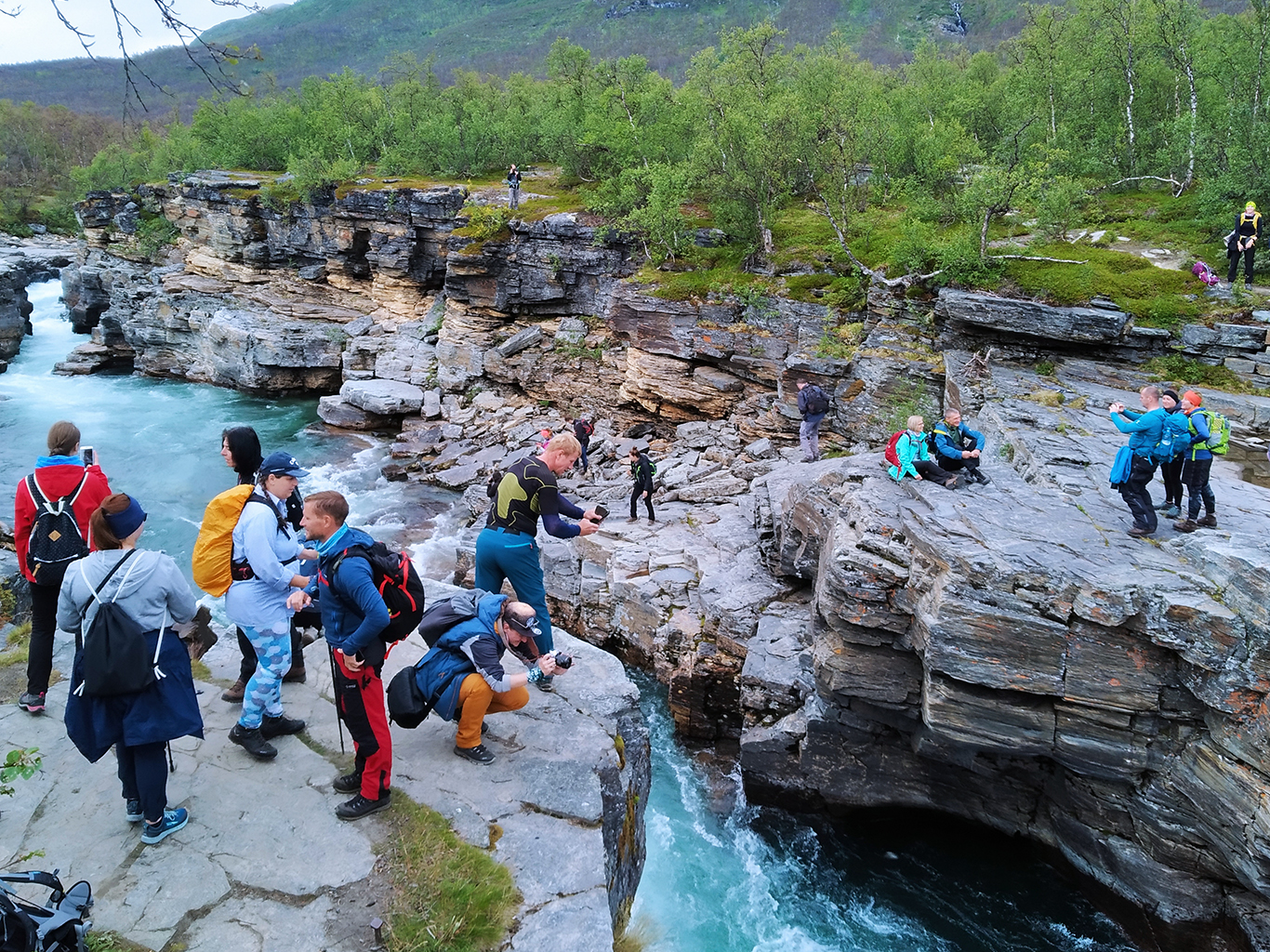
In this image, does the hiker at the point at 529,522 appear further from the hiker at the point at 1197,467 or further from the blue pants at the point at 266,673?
the hiker at the point at 1197,467

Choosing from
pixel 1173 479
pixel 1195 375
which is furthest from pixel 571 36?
pixel 1173 479

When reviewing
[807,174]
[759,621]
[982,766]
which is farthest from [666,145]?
[982,766]

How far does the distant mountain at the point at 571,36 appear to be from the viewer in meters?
118

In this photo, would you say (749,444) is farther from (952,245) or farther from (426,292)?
(426,292)

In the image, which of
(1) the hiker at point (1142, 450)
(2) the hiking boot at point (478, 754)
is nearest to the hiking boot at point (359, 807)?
(2) the hiking boot at point (478, 754)

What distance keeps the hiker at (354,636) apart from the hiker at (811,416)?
15.5m

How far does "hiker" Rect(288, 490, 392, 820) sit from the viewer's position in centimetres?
485

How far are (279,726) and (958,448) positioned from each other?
34.9ft

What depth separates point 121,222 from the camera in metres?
48.1

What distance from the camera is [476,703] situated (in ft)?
18.7

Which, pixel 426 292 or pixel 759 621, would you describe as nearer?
pixel 759 621

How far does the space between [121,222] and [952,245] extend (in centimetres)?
5309

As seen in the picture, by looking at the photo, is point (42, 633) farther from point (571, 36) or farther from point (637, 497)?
point (571, 36)

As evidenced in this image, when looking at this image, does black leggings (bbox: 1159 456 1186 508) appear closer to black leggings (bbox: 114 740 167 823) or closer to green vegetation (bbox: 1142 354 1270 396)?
green vegetation (bbox: 1142 354 1270 396)
